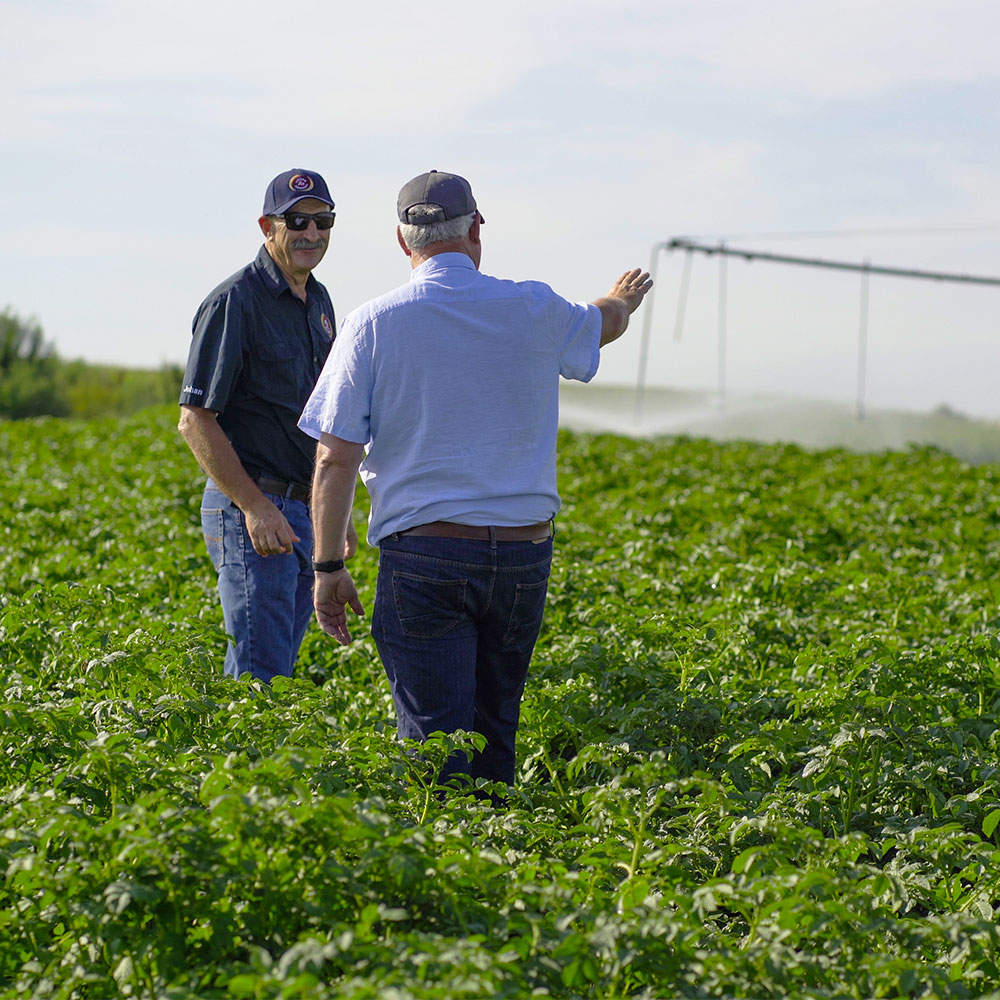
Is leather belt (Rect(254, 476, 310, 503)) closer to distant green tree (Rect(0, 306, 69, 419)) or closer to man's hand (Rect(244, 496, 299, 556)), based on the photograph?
man's hand (Rect(244, 496, 299, 556))

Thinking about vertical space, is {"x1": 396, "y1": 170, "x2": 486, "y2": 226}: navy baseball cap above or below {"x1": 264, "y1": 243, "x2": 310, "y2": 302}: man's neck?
above

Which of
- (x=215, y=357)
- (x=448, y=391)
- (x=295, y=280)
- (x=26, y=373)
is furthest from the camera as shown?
(x=26, y=373)

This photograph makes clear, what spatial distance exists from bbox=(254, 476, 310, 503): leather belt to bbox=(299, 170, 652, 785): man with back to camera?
97cm

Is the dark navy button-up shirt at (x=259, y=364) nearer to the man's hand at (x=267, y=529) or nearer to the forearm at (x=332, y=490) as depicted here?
the man's hand at (x=267, y=529)

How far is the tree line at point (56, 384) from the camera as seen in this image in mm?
36431

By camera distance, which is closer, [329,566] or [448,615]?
[448,615]

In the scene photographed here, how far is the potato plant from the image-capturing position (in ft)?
7.82

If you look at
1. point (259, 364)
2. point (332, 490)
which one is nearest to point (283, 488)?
point (259, 364)

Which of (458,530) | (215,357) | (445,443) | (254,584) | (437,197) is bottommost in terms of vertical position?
(254,584)

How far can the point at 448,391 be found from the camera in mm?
3371

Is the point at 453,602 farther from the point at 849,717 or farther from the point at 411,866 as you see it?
the point at 849,717

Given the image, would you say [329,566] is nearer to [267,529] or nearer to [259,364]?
[267,529]

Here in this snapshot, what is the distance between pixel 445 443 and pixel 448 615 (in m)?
0.48

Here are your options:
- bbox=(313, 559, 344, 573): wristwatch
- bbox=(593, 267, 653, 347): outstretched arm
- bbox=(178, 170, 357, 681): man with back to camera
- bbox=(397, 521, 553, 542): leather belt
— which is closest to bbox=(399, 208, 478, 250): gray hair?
bbox=(593, 267, 653, 347): outstretched arm
